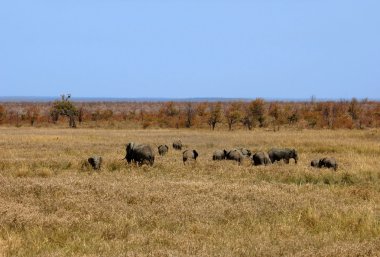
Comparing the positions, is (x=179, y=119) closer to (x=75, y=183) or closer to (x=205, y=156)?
(x=205, y=156)

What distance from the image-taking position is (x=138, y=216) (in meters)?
12.2

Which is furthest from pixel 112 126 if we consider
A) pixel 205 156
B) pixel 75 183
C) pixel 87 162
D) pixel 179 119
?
pixel 75 183

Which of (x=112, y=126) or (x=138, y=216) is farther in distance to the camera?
(x=112, y=126)

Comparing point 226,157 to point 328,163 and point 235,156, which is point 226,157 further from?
point 328,163

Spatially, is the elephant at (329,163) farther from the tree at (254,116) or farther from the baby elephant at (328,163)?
the tree at (254,116)

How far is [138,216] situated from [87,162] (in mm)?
9880

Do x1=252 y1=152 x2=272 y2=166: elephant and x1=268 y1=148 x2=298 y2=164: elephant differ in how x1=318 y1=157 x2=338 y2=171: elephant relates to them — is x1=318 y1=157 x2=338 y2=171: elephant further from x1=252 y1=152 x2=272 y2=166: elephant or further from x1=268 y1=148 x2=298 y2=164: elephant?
x1=252 y1=152 x2=272 y2=166: elephant

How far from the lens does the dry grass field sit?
9.77 meters

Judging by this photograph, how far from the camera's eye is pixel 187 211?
12.8m

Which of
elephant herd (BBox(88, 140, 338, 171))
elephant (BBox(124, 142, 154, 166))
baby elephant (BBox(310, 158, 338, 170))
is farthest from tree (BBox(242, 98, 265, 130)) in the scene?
elephant (BBox(124, 142, 154, 166))

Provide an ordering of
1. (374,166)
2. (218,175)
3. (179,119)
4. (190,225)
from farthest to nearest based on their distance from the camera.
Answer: (179,119)
(374,166)
(218,175)
(190,225)

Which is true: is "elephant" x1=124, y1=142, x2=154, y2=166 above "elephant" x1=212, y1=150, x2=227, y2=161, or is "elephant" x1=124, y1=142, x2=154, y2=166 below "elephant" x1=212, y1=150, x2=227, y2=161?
above

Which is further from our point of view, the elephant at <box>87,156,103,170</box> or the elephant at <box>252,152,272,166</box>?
the elephant at <box>252,152,272,166</box>

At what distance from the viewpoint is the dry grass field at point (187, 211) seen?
977cm
